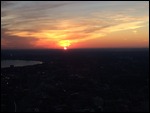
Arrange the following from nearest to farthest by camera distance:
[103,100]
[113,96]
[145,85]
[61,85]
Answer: [103,100] → [113,96] → [145,85] → [61,85]

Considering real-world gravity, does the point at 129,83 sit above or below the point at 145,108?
below

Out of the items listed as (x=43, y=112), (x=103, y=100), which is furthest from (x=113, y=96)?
(x=43, y=112)

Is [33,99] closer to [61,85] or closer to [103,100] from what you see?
[103,100]

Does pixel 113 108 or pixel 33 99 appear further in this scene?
pixel 33 99

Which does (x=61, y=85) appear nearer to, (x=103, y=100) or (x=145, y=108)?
(x=103, y=100)

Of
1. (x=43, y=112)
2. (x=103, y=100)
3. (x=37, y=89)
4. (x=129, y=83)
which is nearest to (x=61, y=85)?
(x=37, y=89)

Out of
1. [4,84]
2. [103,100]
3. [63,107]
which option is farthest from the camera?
[4,84]

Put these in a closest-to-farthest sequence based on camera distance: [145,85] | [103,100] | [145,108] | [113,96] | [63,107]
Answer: [145,108] → [63,107] → [103,100] → [113,96] → [145,85]

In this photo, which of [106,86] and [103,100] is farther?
[106,86]

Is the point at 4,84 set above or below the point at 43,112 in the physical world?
below
